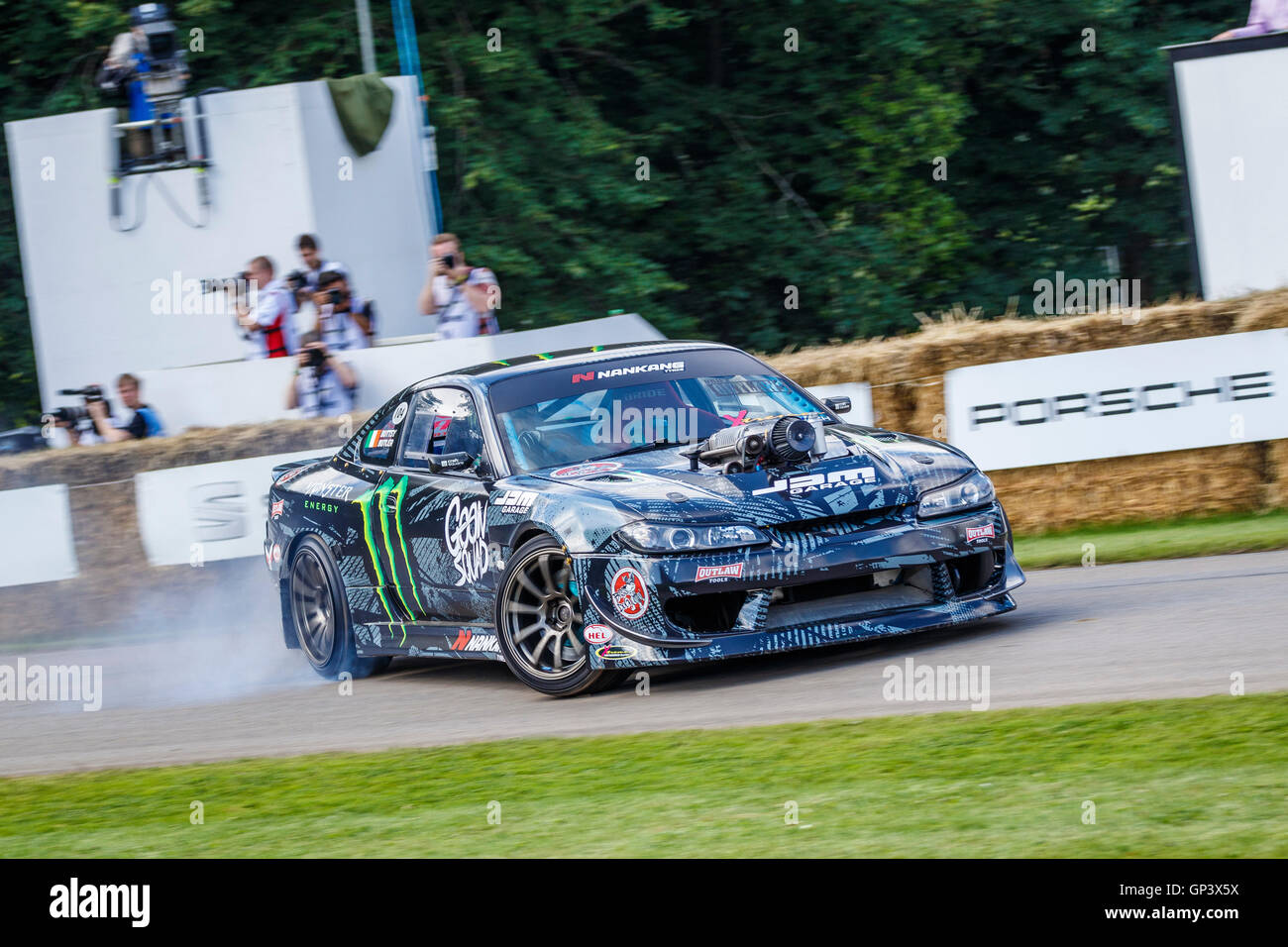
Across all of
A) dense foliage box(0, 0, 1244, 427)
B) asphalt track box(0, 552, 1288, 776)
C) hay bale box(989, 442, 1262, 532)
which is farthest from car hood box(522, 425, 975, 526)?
dense foliage box(0, 0, 1244, 427)

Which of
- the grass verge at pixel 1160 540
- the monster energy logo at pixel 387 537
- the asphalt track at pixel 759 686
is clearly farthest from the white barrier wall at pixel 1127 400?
the monster energy logo at pixel 387 537

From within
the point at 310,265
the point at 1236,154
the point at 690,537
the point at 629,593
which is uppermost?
the point at 310,265

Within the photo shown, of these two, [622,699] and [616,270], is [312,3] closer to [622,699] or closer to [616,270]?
[616,270]

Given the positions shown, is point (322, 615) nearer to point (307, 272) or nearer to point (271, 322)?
point (271, 322)

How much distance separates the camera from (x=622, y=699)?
769 cm

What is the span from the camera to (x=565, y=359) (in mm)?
8906

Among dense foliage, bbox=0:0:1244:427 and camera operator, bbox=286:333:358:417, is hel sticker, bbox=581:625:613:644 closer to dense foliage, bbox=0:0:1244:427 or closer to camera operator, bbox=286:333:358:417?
camera operator, bbox=286:333:358:417

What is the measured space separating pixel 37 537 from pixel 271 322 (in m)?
2.63

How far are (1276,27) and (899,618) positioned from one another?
8.93 metres

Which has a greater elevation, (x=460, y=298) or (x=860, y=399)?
(x=460, y=298)

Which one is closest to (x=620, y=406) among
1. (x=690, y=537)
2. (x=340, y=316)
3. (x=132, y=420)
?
(x=690, y=537)

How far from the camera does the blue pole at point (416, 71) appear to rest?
17.8 meters

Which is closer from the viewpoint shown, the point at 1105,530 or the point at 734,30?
the point at 1105,530
